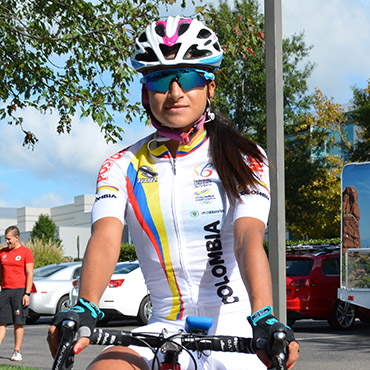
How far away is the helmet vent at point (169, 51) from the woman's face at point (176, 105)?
102 millimetres

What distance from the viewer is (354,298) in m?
15.8

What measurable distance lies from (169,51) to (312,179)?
110 feet

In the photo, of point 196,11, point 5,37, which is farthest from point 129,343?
point 5,37

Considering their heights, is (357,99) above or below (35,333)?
above

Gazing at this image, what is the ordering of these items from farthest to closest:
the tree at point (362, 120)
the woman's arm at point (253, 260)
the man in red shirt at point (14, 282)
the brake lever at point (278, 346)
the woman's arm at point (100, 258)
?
the tree at point (362, 120) < the man in red shirt at point (14, 282) < the woman's arm at point (100, 258) < the woman's arm at point (253, 260) < the brake lever at point (278, 346)

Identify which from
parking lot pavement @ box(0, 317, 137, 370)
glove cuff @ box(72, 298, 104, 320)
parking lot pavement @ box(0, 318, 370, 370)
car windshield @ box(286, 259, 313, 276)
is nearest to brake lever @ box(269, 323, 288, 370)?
glove cuff @ box(72, 298, 104, 320)

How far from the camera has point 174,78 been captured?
3.01 metres

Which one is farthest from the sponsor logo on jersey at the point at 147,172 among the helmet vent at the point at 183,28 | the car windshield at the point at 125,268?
the car windshield at the point at 125,268

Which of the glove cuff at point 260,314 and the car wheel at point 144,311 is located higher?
the glove cuff at point 260,314

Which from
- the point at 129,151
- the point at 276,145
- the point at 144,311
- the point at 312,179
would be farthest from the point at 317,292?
the point at 312,179

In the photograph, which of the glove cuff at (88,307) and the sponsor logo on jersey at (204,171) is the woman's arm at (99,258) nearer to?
the glove cuff at (88,307)

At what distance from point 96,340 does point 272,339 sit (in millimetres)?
550

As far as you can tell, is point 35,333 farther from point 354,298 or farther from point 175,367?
point 175,367

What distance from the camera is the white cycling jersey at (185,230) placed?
9.81 ft
